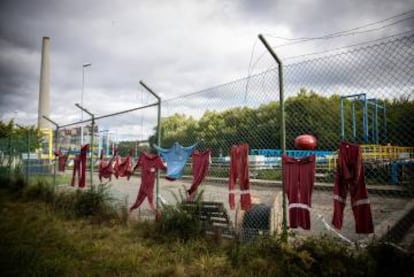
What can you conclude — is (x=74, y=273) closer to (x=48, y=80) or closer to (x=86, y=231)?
(x=86, y=231)

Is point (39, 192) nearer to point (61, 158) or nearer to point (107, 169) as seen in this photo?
point (61, 158)

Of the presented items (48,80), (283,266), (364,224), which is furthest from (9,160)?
(48,80)

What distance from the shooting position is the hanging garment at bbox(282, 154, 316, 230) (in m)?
3.45

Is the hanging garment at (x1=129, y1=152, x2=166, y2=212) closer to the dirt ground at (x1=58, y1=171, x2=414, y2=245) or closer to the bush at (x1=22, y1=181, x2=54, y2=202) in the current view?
the dirt ground at (x1=58, y1=171, x2=414, y2=245)

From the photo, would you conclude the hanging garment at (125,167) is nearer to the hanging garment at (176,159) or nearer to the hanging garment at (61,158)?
the hanging garment at (176,159)

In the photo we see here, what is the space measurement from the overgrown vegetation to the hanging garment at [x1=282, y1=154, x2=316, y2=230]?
35 centimetres

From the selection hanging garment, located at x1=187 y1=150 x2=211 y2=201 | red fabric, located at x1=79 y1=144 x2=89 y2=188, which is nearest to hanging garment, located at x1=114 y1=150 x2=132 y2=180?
red fabric, located at x1=79 y1=144 x2=89 y2=188

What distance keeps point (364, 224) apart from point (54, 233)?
17.7ft

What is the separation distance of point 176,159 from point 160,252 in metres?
1.64

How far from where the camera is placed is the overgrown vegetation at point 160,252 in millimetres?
3279

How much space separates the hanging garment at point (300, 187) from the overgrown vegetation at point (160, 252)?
1.15 ft

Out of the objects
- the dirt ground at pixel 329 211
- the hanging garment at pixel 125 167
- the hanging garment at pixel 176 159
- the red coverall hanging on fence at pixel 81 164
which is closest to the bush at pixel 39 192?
the red coverall hanging on fence at pixel 81 164

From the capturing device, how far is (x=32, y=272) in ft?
12.3

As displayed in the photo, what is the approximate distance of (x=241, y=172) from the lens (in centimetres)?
411
